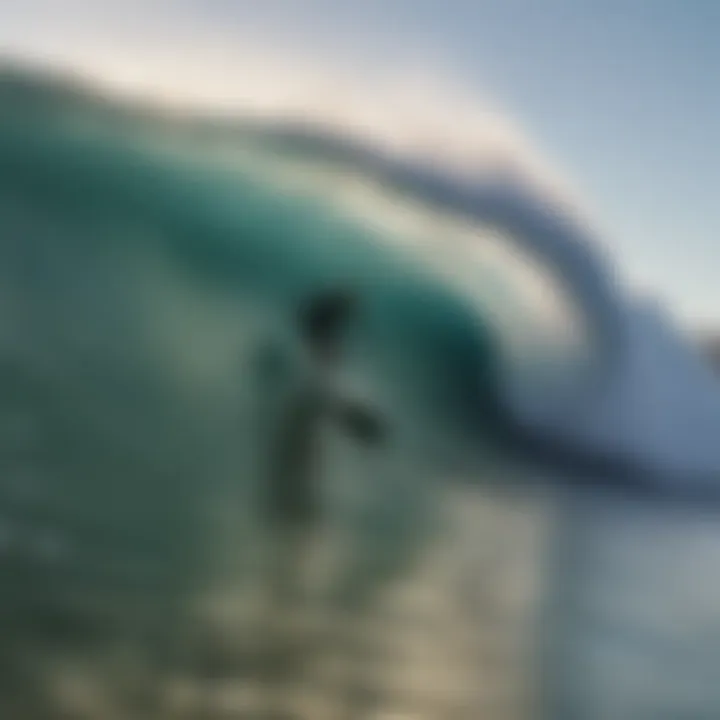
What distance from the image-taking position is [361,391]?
1.07m

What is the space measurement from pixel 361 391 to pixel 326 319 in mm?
86

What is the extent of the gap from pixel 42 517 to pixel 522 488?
51 cm

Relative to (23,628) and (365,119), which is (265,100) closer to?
(365,119)

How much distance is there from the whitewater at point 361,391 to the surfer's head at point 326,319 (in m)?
0.02

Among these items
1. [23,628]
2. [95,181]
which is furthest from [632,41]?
[23,628]

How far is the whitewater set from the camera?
101 centimetres

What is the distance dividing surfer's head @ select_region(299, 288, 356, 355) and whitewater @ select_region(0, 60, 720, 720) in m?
0.02

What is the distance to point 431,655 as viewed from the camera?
1.05m

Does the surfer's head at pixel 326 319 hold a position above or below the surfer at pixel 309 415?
above

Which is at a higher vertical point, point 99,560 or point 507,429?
point 507,429

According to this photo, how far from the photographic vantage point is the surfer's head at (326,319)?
1.05 metres

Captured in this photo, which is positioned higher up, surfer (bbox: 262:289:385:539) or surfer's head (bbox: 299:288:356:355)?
surfer's head (bbox: 299:288:356:355)

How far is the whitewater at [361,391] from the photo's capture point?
1.01 m

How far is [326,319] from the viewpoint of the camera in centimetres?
106
